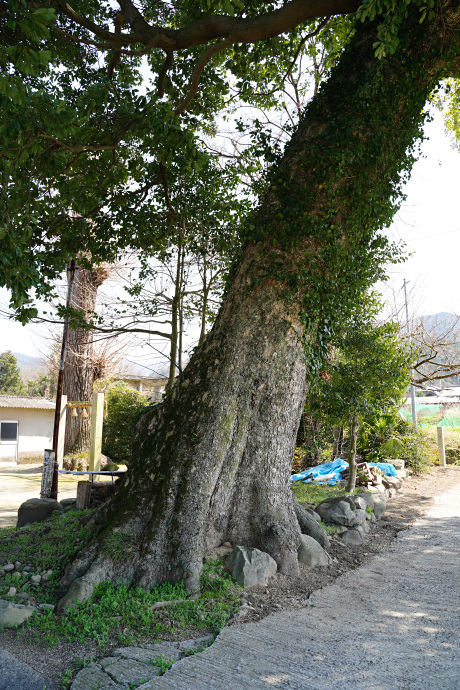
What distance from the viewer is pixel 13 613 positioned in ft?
12.4

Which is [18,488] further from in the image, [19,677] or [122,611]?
[19,677]

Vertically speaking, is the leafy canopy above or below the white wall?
above

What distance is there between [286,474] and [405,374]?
13.7 feet

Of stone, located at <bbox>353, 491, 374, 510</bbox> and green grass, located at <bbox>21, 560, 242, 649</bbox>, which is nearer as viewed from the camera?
green grass, located at <bbox>21, 560, 242, 649</bbox>

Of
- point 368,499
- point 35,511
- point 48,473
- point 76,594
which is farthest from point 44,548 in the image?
point 368,499

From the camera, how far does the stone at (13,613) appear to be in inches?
146

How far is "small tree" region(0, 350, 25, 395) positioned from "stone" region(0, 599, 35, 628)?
1549 inches

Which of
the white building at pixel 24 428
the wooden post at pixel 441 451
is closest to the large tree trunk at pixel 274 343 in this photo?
the wooden post at pixel 441 451

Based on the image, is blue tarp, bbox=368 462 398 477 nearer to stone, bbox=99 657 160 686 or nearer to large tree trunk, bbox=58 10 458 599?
large tree trunk, bbox=58 10 458 599

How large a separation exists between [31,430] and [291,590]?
1819cm

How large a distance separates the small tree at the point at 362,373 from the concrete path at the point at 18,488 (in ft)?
18.5

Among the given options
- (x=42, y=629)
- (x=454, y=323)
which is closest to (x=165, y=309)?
(x=42, y=629)

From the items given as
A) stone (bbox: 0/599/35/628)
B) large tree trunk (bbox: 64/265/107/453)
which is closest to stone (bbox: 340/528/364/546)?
stone (bbox: 0/599/35/628)

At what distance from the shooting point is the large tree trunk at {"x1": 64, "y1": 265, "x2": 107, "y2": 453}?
16.1 metres
